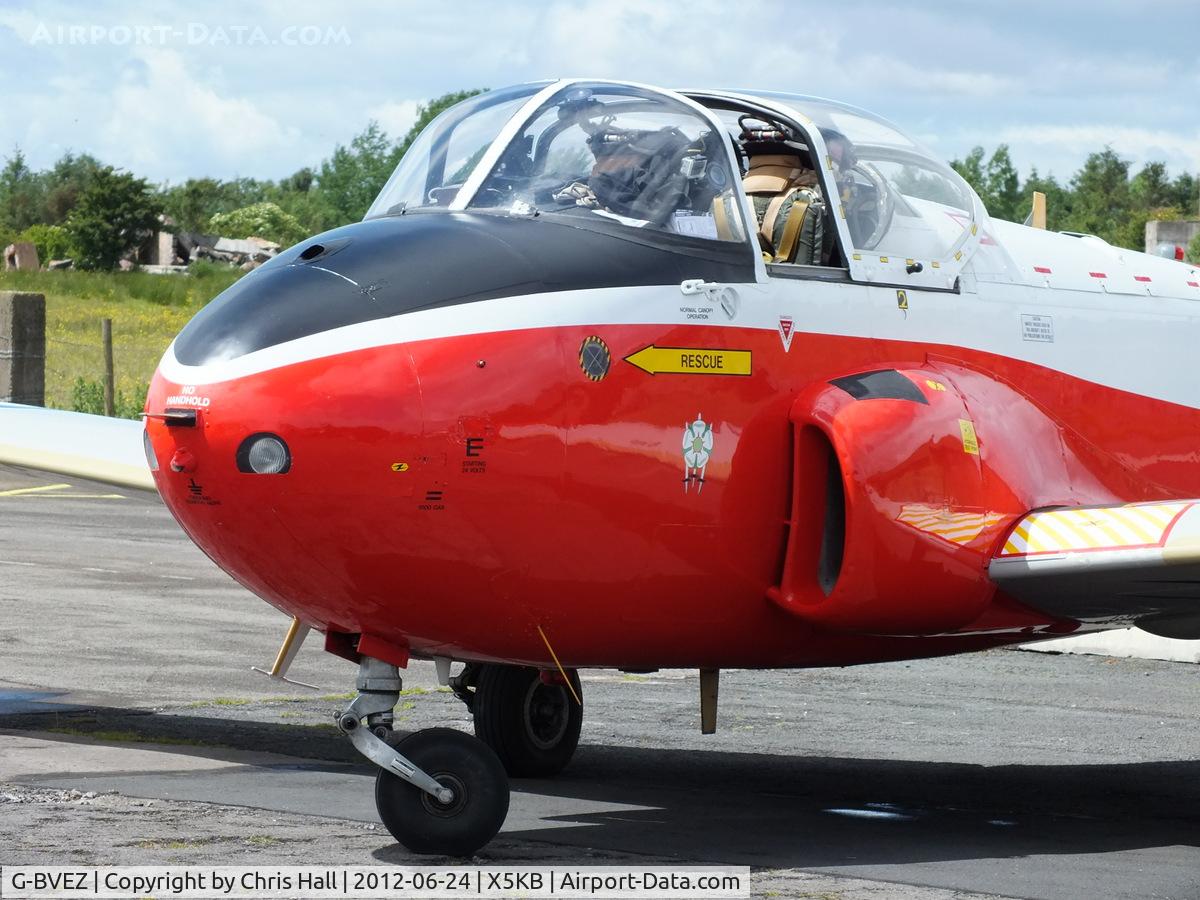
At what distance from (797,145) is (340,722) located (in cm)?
387

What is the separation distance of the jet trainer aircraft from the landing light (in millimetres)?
12

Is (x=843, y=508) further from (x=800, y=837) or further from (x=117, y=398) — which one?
(x=117, y=398)

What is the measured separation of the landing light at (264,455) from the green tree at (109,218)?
3177 inches

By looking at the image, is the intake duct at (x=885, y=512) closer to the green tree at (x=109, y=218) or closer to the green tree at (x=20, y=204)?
the green tree at (x=109, y=218)

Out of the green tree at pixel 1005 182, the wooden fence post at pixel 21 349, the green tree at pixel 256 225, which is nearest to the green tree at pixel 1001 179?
the green tree at pixel 1005 182

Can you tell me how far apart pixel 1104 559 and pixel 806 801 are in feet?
7.65

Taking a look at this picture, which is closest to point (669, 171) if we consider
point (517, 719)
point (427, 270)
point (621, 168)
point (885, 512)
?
point (621, 168)

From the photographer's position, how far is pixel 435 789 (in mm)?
6945

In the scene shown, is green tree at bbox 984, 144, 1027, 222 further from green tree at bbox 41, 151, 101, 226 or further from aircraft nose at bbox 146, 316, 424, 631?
aircraft nose at bbox 146, 316, 424, 631

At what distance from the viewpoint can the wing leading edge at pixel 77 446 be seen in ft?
33.6

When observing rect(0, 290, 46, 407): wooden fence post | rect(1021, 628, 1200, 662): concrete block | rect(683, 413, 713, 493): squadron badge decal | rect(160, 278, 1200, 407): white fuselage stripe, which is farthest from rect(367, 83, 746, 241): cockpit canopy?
rect(0, 290, 46, 407): wooden fence post

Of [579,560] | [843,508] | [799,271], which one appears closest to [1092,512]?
[843,508]

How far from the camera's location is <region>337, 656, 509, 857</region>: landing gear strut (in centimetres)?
698

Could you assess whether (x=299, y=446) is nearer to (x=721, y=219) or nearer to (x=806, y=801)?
(x=721, y=219)
